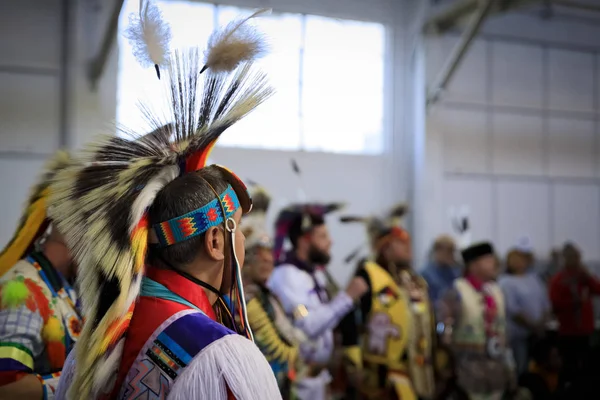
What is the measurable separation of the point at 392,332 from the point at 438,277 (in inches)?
68.6

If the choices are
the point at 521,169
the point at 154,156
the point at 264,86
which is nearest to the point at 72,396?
the point at 154,156

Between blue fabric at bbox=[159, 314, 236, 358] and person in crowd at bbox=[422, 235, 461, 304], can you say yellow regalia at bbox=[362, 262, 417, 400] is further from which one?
blue fabric at bbox=[159, 314, 236, 358]

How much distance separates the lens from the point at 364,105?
703 cm

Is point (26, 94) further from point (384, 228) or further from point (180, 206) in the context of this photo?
point (180, 206)

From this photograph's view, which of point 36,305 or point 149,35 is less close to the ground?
point 149,35

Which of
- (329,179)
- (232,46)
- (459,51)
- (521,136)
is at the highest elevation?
(459,51)

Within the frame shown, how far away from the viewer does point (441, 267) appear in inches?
232

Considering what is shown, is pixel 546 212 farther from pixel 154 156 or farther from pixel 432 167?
pixel 154 156

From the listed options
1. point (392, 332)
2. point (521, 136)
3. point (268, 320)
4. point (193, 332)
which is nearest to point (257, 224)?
point (268, 320)

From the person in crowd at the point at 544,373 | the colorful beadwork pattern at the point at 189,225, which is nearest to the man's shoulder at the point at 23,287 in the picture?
the colorful beadwork pattern at the point at 189,225

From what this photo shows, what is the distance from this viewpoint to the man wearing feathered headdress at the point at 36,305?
1875mm

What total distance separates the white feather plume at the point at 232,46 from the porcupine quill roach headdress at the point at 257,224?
1.93 meters

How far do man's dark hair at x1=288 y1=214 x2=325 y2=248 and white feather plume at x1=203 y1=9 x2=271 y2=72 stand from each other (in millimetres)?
2538

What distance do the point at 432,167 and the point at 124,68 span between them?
322 centimetres
